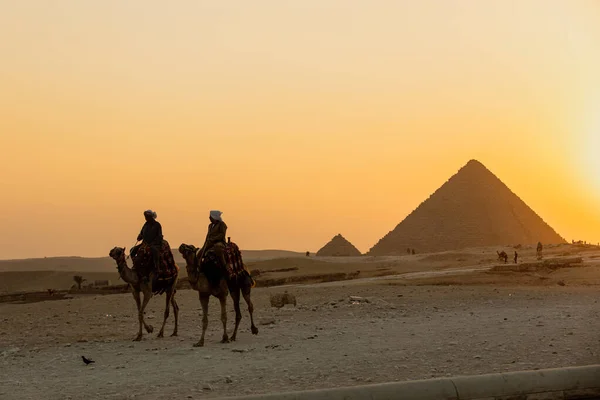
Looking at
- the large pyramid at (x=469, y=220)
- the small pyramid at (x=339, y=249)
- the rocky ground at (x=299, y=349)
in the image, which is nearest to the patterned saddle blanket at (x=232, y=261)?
the rocky ground at (x=299, y=349)

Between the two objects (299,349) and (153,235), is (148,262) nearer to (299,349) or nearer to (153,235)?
(153,235)

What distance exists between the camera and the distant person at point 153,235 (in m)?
12.3

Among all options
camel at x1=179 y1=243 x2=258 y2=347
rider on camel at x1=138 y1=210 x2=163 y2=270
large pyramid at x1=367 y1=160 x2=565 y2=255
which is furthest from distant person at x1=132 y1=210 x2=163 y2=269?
large pyramid at x1=367 y1=160 x2=565 y2=255

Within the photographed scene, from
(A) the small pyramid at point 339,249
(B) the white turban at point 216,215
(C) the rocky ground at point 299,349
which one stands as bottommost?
(C) the rocky ground at point 299,349

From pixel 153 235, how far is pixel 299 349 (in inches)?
153

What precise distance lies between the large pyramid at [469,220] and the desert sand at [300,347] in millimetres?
83855

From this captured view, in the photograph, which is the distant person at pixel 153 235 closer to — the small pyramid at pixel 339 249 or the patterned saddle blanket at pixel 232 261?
the patterned saddle blanket at pixel 232 261

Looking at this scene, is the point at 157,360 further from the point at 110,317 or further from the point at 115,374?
the point at 110,317

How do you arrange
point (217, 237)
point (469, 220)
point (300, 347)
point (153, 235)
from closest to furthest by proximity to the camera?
point (300, 347)
point (217, 237)
point (153, 235)
point (469, 220)

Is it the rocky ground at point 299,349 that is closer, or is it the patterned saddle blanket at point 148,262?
the rocky ground at point 299,349

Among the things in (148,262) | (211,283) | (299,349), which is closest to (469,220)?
(148,262)

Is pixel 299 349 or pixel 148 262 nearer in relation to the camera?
pixel 299 349

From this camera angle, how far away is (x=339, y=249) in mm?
95938

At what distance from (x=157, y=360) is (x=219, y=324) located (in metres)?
5.01
